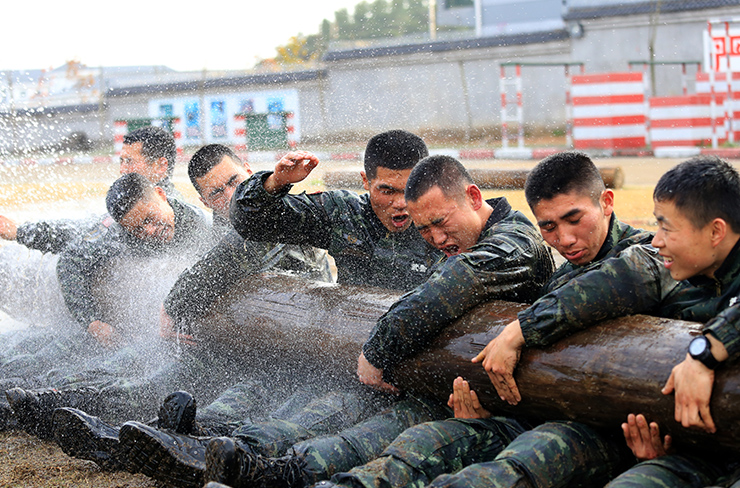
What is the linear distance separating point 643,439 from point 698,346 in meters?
0.39

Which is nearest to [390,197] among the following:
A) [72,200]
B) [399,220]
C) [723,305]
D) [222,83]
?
[399,220]

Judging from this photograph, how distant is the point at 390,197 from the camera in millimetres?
3902

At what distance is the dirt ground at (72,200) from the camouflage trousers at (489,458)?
48.0 inches

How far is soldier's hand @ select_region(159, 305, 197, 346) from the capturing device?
14.4 feet

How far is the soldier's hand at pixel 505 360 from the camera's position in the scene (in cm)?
277

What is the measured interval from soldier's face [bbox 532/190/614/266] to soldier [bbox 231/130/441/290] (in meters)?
1.08

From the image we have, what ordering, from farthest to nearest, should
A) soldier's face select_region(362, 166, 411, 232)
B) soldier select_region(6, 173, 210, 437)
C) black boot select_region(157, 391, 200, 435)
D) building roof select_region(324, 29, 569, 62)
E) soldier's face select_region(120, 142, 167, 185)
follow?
building roof select_region(324, 29, 569, 62), soldier's face select_region(120, 142, 167, 185), soldier select_region(6, 173, 210, 437), soldier's face select_region(362, 166, 411, 232), black boot select_region(157, 391, 200, 435)

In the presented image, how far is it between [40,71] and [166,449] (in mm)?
34962

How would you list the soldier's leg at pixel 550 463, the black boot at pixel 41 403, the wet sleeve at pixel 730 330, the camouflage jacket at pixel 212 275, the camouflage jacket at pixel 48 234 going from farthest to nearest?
the camouflage jacket at pixel 48 234, the camouflage jacket at pixel 212 275, the black boot at pixel 41 403, the soldier's leg at pixel 550 463, the wet sleeve at pixel 730 330

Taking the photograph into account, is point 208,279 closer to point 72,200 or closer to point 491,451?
point 491,451

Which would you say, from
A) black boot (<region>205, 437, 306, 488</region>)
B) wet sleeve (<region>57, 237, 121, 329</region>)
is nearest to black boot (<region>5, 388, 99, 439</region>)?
wet sleeve (<region>57, 237, 121, 329</region>)

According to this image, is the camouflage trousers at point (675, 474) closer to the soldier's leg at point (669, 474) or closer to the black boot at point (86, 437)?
the soldier's leg at point (669, 474)

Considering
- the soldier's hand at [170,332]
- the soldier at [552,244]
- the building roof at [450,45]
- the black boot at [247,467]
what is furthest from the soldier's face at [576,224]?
the building roof at [450,45]

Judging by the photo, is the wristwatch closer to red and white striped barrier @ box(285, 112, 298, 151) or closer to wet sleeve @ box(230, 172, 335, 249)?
wet sleeve @ box(230, 172, 335, 249)
